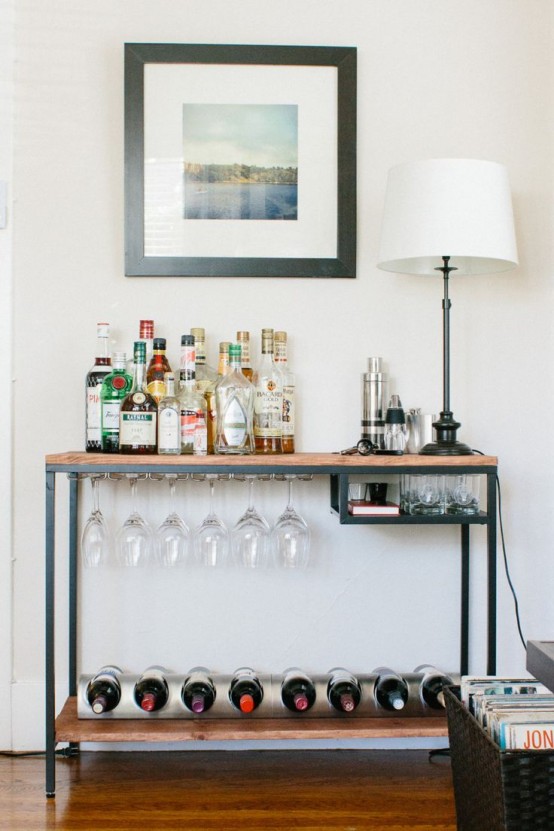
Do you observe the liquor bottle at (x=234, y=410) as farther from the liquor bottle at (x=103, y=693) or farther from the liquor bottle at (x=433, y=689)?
the liquor bottle at (x=433, y=689)

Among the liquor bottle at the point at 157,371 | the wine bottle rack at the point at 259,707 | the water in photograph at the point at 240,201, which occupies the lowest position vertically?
the wine bottle rack at the point at 259,707

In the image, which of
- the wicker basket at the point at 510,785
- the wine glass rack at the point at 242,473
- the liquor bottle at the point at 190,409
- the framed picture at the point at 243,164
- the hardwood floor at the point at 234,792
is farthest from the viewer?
the framed picture at the point at 243,164

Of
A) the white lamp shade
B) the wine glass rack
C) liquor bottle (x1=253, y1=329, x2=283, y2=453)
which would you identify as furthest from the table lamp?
liquor bottle (x1=253, y1=329, x2=283, y2=453)

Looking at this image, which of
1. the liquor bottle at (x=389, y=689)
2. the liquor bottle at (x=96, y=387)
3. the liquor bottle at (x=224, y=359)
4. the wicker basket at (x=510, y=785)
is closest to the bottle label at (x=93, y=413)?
the liquor bottle at (x=96, y=387)

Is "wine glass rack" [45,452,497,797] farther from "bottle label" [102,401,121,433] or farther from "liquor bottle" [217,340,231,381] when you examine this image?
"liquor bottle" [217,340,231,381]

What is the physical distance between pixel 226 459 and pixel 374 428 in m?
0.49

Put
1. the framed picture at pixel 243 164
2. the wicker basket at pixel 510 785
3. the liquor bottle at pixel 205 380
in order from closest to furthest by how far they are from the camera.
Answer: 1. the wicker basket at pixel 510 785
2. the liquor bottle at pixel 205 380
3. the framed picture at pixel 243 164

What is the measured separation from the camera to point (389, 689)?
A: 2076mm

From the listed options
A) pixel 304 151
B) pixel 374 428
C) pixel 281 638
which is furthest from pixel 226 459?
pixel 304 151

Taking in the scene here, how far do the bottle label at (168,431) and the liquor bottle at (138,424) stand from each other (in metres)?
0.02

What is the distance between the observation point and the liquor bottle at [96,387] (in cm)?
208

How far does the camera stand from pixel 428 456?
198 cm

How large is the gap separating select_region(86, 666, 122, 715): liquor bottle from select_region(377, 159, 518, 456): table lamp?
1.02 meters

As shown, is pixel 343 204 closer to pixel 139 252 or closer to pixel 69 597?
pixel 139 252
